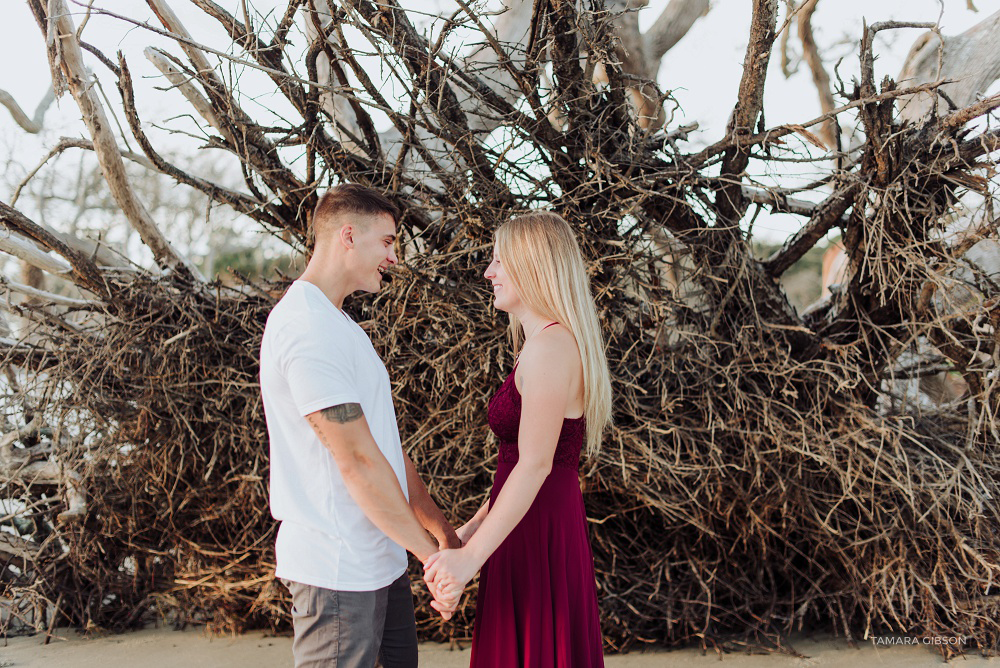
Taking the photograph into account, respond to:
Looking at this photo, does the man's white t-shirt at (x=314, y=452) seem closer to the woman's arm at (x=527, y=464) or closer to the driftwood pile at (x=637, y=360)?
the woman's arm at (x=527, y=464)

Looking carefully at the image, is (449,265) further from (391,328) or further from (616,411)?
(616,411)

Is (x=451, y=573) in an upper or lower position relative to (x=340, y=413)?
lower

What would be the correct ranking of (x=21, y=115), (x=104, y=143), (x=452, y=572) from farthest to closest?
(x=21, y=115) → (x=104, y=143) → (x=452, y=572)

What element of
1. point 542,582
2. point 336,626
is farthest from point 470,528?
point 336,626

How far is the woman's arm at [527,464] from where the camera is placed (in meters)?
2.08

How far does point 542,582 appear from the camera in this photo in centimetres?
225

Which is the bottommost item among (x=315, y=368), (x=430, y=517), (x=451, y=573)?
(x=451, y=573)

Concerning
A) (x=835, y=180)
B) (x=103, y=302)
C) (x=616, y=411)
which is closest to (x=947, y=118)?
(x=835, y=180)

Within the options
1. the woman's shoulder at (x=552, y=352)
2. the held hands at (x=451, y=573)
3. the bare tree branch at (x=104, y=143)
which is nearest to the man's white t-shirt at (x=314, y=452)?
the held hands at (x=451, y=573)

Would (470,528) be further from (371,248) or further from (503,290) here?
(371,248)

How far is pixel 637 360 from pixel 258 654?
2.59 meters

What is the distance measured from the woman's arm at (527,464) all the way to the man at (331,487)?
2.9 inches

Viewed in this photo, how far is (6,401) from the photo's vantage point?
14.2 feet

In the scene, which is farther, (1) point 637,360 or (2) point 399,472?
(1) point 637,360
